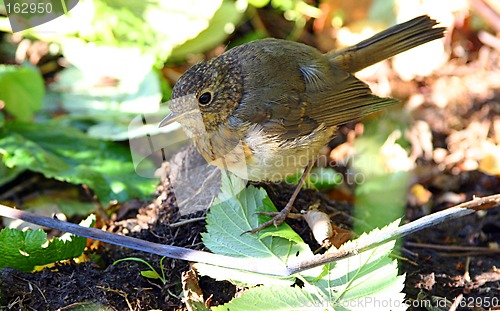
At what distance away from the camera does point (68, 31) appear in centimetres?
495

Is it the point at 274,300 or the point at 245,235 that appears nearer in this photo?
the point at 274,300

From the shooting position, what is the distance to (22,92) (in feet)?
15.0

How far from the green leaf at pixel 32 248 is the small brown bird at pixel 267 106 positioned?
819 millimetres

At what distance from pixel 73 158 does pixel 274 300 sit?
2233mm

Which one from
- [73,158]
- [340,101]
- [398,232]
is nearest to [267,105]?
[340,101]

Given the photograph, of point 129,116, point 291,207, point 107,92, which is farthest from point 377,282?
A: point 107,92

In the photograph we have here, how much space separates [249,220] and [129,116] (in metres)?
1.94

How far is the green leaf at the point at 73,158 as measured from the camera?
12.8 ft

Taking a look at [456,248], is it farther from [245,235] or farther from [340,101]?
[245,235]

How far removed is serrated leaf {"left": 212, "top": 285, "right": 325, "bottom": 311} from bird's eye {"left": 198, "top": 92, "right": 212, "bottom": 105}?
1.19 metres

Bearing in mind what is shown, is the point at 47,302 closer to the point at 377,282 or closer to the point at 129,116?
the point at 377,282

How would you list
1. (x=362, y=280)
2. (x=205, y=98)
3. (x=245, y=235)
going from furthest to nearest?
(x=205, y=98) → (x=245, y=235) → (x=362, y=280)

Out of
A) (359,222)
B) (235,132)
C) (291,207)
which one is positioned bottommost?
(359,222)

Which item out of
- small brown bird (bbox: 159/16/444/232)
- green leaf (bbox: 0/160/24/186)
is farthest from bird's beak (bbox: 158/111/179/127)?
green leaf (bbox: 0/160/24/186)
